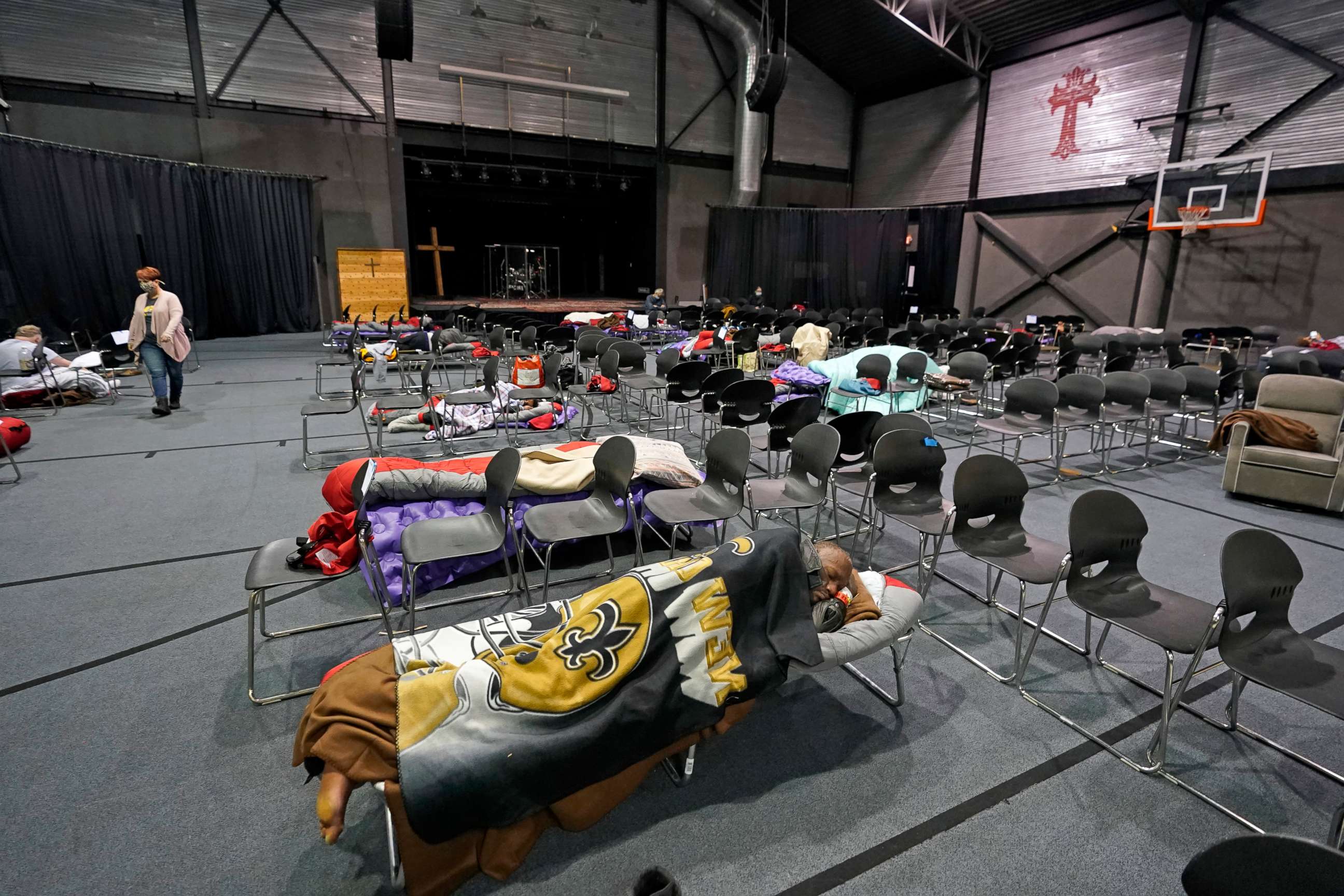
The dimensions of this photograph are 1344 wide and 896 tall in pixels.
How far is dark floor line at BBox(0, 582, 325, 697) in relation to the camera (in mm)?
2619

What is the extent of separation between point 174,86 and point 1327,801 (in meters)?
17.2

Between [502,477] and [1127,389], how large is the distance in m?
5.48

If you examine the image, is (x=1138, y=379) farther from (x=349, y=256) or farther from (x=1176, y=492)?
(x=349, y=256)

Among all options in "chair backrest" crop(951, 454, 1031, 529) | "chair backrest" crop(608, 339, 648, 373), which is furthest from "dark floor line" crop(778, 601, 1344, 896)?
"chair backrest" crop(608, 339, 648, 373)

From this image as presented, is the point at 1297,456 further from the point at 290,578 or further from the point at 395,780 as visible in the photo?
the point at 290,578

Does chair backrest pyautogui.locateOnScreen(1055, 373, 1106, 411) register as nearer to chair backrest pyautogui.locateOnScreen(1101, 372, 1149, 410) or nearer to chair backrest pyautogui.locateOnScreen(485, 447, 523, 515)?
chair backrest pyautogui.locateOnScreen(1101, 372, 1149, 410)

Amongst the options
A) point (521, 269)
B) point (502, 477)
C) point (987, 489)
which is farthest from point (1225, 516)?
point (521, 269)

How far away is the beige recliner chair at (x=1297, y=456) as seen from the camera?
182 inches

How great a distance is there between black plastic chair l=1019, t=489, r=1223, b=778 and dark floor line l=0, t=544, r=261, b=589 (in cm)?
411

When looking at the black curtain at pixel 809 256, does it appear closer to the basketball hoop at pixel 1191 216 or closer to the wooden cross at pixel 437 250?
the basketball hoop at pixel 1191 216

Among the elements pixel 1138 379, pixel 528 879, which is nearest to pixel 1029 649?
pixel 528 879

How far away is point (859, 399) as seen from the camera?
679cm

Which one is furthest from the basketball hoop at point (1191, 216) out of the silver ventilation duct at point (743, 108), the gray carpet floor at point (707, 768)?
the gray carpet floor at point (707, 768)

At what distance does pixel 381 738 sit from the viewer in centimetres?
175
